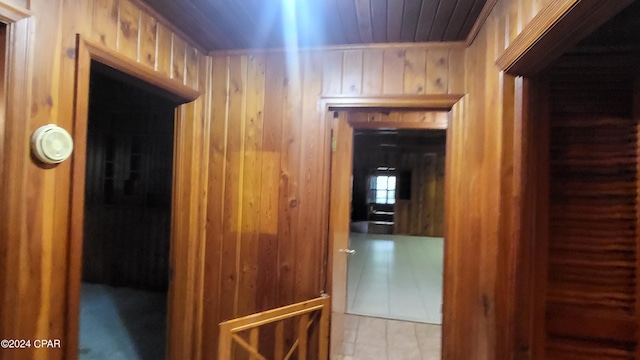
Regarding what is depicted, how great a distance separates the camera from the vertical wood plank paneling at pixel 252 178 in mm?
2068

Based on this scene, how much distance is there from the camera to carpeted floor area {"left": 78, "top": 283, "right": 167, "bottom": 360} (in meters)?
2.78

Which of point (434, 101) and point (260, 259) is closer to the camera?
point (434, 101)

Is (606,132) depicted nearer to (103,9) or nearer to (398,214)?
(103,9)

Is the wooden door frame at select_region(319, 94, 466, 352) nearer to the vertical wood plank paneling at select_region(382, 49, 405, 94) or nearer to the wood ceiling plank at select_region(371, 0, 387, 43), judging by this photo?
the vertical wood plank paneling at select_region(382, 49, 405, 94)

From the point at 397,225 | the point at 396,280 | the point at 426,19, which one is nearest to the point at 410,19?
the point at 426,19

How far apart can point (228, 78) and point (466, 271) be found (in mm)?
1705

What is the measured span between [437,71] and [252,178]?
1.19 metres

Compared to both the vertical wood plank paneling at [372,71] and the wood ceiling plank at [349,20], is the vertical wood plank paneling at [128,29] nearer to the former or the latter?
the wood ceiling plank at [349,20]

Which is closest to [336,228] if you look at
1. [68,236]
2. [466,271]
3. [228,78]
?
[466,271]

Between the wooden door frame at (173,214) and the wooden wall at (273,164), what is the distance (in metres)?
0.11

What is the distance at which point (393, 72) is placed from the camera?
193 cm

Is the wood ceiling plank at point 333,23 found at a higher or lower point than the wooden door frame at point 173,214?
higher

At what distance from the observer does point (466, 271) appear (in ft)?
5.92

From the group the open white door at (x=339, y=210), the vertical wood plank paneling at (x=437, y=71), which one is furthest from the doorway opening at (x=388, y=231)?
the vertical wood plank paneling at (x=437, y=71)
